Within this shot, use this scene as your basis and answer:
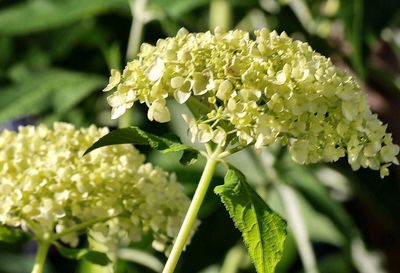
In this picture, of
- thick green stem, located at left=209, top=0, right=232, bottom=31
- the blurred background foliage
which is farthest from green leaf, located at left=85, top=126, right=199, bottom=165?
thick green stem, located at left=209, top=0, right=232, bottom=31

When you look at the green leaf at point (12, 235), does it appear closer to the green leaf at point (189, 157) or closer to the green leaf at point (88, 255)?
the green leaf at point (88, 255)

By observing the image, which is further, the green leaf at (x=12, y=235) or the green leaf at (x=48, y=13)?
the green leaf at (x=48, y=13)

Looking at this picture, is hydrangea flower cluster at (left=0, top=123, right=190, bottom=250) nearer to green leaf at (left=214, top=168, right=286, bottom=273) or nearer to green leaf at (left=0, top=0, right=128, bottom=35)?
green leaf at (left=214, top=168, right=286, bottom=273)

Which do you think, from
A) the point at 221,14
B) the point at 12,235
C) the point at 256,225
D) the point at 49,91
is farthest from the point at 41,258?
the point at 221,14

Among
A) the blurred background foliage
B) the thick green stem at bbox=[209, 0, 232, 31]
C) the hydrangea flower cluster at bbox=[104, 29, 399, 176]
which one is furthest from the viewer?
the thick green stem at bbox=[209, 0, 232, 31]

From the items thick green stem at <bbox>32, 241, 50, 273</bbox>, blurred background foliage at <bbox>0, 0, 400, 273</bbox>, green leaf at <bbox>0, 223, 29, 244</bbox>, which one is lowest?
thick green stem at <bbox>32, 241, 50, 273</bbox>

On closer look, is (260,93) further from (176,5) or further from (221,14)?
(221,14)

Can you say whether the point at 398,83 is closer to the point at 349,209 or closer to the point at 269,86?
the point at 349,209

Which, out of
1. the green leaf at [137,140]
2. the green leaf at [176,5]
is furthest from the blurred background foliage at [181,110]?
the green leaf at [137,140]
